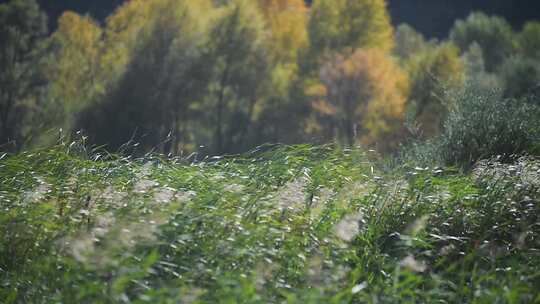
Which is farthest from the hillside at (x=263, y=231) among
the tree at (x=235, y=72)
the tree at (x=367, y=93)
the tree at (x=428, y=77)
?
the tree at (x=235, y=72)

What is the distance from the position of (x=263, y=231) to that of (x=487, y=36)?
4265cm

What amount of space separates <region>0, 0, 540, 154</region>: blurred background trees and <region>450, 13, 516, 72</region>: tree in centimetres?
761

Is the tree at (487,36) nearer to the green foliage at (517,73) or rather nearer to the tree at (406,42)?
the tree at (406,42)

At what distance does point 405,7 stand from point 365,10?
113 feet

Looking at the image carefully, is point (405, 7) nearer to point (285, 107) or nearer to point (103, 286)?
point (285, 107)

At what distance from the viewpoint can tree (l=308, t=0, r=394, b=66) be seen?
108ft

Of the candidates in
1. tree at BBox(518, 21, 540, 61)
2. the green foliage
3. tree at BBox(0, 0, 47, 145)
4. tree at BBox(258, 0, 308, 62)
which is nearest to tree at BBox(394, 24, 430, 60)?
tree at BBox(518, 21, 540, 61)

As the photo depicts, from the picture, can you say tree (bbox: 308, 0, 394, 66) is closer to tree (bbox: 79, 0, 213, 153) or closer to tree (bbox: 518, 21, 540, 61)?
tree (bbox: 79, 0, 213, 153)

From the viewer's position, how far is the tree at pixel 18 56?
1355 inches

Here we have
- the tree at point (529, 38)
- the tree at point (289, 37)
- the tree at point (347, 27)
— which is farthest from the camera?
the tree at point (529, 38)

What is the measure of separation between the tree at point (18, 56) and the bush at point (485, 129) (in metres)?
28.4

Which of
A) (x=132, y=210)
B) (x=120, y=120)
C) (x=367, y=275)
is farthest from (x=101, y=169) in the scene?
A: (x=120, y=120)

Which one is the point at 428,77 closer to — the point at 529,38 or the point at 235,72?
the point at 235,72

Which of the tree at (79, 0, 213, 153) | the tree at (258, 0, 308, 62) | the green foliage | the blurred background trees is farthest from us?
the tree at (258, 0, 308, 62)
